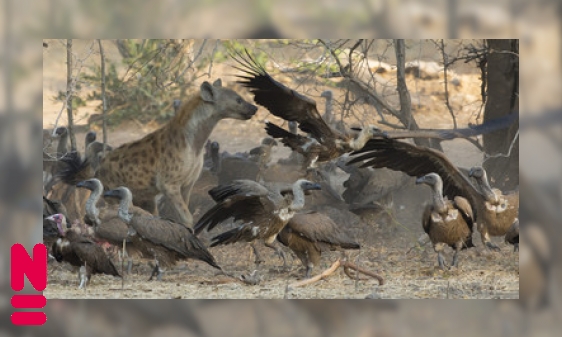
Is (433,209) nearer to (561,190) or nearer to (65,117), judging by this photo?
(561,190)

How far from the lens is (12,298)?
8.33 meters

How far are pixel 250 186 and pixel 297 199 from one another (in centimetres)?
29

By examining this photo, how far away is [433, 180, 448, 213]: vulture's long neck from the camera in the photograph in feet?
27.2

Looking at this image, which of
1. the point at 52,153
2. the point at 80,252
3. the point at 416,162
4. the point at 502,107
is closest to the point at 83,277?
the point at 80,252

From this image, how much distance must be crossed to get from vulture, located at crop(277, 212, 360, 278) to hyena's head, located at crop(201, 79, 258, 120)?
69 centimetres

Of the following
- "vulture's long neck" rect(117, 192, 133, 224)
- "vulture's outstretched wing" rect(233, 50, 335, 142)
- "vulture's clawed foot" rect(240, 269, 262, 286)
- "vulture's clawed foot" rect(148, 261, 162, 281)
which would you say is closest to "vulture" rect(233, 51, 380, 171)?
"vulture's outstretched wing" rect(233, 50, 335, 142)

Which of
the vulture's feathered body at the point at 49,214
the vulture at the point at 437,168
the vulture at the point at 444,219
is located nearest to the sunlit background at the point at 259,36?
the vulture's feathered body at the point at 49,214

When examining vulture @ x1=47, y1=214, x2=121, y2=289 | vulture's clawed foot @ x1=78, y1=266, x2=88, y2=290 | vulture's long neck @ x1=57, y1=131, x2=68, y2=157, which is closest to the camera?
Answer: vulture @ x1=47, y1=214, x2=121, y2=289

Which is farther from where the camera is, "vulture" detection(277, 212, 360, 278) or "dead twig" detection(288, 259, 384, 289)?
"dead twig" detection(288, 259, 384, 289)

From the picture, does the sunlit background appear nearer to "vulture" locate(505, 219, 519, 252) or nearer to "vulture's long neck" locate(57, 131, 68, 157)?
"vulture's long neck" locate(57, 131, 68, 157)

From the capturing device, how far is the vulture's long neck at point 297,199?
26.9ft

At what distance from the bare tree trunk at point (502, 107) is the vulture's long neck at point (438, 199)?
33 cm

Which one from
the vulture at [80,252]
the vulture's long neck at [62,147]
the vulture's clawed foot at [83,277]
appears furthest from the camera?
the vulture's long neck at [62,147]

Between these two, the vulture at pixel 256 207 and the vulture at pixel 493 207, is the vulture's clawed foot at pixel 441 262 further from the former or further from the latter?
the vulture at pixel 256 207
